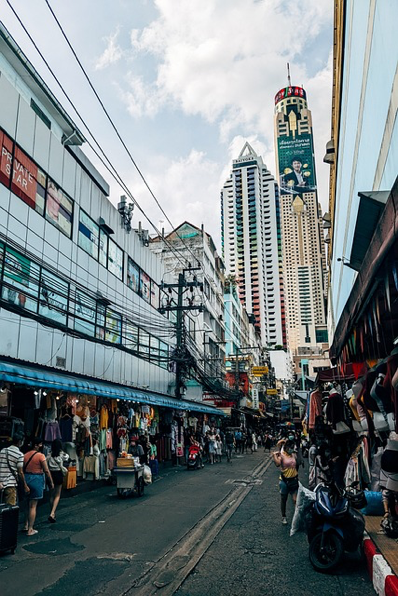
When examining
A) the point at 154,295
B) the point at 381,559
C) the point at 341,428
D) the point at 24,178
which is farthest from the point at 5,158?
the point at 154,295

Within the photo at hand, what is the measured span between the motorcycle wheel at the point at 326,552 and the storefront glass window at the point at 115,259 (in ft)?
51.0

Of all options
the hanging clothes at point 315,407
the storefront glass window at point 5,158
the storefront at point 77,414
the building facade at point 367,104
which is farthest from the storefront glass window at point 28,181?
the hanging clothes at point 315,407

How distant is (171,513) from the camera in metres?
10.5

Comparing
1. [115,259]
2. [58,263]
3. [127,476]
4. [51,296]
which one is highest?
[115,259]

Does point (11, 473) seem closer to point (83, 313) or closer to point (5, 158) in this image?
point (5, 158)

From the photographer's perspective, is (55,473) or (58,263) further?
(58,263)

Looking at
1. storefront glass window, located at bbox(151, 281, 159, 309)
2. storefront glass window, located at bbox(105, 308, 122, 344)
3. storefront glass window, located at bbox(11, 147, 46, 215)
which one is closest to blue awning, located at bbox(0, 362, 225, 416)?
storefront glass window, located at bbox(105, 308, 122, 344)

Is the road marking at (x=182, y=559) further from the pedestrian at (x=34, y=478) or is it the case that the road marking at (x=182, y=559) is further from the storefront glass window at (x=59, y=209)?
the storefront glass window at (x=59, y=209)

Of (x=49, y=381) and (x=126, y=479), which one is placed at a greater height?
(x=49, y=381)

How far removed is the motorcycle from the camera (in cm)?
620

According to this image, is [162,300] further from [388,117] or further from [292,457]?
[388,117]

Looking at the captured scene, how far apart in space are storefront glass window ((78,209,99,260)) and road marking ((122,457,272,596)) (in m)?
11.1

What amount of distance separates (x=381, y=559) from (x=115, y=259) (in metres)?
17.2

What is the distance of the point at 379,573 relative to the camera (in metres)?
5.20
